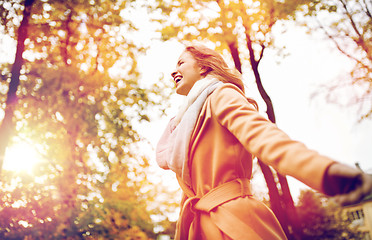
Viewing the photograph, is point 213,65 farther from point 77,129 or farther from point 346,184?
point 77,129

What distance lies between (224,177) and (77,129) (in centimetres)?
661

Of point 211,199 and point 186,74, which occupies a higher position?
point 186,74

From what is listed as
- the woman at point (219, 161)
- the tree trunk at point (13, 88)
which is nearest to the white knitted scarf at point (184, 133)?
the woman at point (219, 161)

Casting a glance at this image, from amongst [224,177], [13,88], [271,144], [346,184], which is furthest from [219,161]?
[13,88]

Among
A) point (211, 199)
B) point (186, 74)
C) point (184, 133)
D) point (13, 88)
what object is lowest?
point (211, 199)

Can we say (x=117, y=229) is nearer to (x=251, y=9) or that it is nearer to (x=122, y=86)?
(x=122, y=86)

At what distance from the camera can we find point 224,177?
56.9 inches

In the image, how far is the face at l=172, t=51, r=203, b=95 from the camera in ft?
6.58

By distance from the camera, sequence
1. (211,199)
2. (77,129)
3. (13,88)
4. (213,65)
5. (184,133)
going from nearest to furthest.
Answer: (211,199), (184,133), (213,65), (13,88), (77,129)

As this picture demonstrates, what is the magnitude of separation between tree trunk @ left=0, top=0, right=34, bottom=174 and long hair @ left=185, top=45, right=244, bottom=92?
11.8 ft

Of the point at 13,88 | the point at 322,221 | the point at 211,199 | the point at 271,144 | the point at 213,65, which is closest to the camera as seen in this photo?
the point at 271,144

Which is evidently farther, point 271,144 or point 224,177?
point 224,177

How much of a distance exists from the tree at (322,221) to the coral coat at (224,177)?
2487 cm

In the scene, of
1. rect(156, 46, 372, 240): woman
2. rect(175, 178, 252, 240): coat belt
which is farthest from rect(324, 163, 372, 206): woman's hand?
rect(175, 178, 252, 240): coat belt
